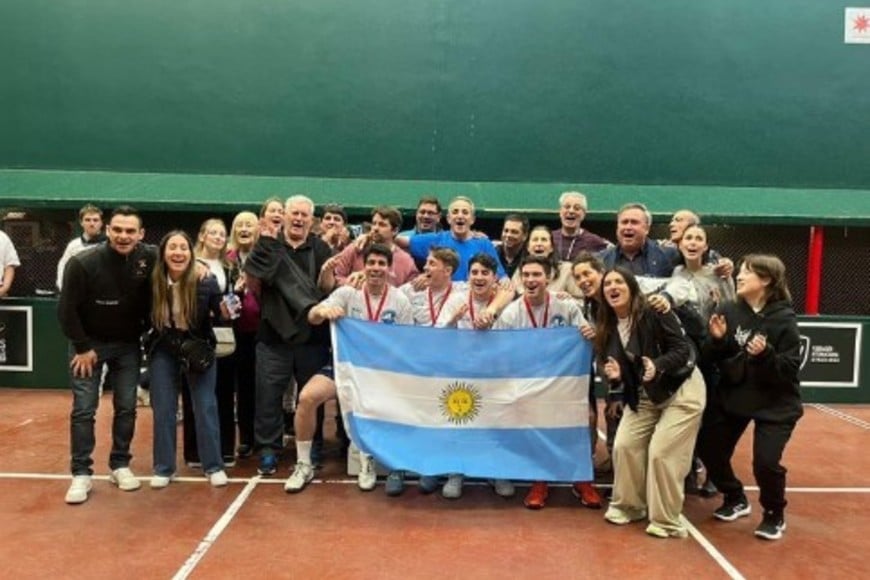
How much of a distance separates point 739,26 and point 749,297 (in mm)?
6785

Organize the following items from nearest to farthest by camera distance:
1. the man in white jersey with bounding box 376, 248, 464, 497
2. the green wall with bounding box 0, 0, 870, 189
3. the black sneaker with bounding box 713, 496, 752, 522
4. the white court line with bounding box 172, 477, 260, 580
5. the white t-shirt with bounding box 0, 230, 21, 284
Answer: the white court line with bounding box 172, 477, 260, 580
the black sneaker with bounding box 713, 496, 752, 522
the man in white jersey with bounding box 376, 248, 464, 497
the white t-shirt with bounding box 0, 230, 21, 284
the green wall with bounding box 0, 0, 870, 189

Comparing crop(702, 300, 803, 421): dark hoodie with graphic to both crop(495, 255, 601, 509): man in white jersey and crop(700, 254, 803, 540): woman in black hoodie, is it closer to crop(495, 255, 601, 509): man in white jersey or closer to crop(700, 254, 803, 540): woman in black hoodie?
crop(700, 254, 803, 540): woman in black hoodie

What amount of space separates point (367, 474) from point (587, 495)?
149 centimetres

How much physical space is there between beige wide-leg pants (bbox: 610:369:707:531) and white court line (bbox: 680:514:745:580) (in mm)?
139

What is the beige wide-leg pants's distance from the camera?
15.1ft

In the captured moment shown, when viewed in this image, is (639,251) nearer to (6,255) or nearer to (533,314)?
(533,314)

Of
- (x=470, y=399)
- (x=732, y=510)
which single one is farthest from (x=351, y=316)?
(x=732, y=510)

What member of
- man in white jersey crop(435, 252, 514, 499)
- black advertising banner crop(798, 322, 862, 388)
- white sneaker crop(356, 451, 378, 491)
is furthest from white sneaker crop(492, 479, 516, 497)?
black advertising banner crop(798, 322, 862, 388)

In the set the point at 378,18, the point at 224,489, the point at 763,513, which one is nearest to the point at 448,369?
the point at 224,489

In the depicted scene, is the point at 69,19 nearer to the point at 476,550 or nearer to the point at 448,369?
the point at 448,369

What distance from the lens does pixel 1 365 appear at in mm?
8672

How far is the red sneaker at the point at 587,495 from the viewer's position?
513 centimetres

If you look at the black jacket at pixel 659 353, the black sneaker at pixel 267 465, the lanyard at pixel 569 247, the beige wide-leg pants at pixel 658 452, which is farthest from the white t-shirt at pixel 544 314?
the black sneaker at pixel 267 465

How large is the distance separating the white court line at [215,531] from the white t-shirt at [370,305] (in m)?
1.35
